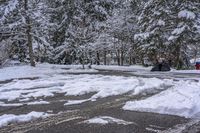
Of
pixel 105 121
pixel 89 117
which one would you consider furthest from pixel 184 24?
pixel 105 121

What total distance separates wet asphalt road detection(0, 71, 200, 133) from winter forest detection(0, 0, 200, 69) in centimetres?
1818

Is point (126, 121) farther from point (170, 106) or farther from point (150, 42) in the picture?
point (150, 42)

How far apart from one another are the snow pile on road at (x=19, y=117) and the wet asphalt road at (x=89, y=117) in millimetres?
274

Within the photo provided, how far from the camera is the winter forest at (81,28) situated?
2878 centimetres

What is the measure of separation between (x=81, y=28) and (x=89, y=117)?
80.9 feet

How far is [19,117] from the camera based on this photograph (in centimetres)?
903

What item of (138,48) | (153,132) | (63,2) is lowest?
(153,132)

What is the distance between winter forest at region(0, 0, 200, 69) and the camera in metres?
28.8

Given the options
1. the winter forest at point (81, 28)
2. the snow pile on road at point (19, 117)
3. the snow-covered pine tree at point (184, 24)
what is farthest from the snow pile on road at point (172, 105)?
the winter forest at point (81, 28)

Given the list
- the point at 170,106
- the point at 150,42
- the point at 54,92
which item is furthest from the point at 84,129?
the point at 150,42

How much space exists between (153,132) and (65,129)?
1.84 meters

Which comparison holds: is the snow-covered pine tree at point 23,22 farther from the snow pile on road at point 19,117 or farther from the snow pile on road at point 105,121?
the snow pile on road at point 105,121

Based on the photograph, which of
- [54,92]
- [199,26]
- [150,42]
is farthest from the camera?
[150,42]

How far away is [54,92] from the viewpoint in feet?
47.1
